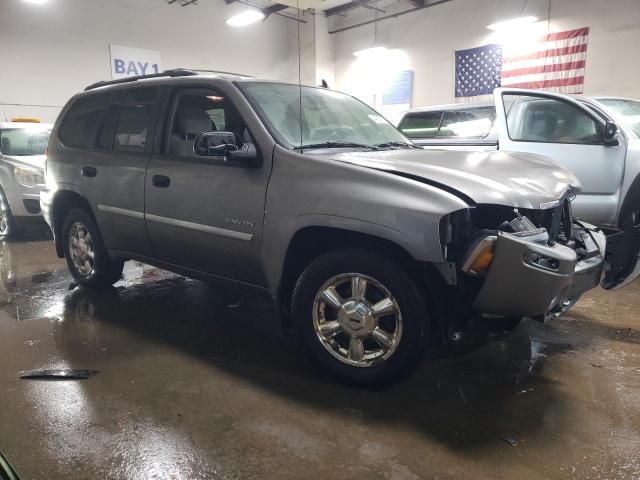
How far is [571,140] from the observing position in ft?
16.3

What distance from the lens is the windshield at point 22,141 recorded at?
23.3 feet

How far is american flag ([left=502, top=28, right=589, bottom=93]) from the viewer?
30.0ft

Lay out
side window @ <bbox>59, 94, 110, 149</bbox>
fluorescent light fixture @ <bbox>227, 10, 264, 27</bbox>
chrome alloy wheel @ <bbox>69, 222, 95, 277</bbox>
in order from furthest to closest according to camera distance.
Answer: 1. fluorescent light fixture @ <bbox>227, 10, 264, 27</bbox>
2. chrome alloy wheel @ <bbox>69, 222, 95, 277</bbox>
3. side window @ <bbox>59, 94, 110, 149</bbox>

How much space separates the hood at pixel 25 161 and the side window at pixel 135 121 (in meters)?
3.80

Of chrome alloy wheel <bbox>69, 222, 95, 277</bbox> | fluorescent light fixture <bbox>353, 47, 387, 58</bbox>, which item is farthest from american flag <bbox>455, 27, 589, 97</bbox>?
chrome alloy wheel <bbox>69, 222, 95, 277</bbox>

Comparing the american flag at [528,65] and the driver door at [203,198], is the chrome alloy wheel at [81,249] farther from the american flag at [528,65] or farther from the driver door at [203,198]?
the american flag at [528,65]

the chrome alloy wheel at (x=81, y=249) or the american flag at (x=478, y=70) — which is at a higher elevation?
the american flag at (x=478, y=70)

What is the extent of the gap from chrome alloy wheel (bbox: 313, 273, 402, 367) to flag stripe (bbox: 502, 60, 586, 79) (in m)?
8.83

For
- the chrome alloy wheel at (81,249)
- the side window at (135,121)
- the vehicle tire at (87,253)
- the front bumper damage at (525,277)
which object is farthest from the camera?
the chrome alloy wheel at (81,249)

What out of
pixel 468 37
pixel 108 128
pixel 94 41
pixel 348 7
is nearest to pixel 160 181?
pixel 108 128

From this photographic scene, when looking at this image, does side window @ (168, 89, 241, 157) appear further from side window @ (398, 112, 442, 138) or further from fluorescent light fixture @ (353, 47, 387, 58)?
fluorescent light fixture @ (353, 47, 387, 58)

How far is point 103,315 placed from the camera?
12.0 ft

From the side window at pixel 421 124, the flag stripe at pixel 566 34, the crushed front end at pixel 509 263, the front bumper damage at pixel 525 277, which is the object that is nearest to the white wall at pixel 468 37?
the flag stripe at pixel 566 34

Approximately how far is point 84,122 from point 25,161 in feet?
11.6
